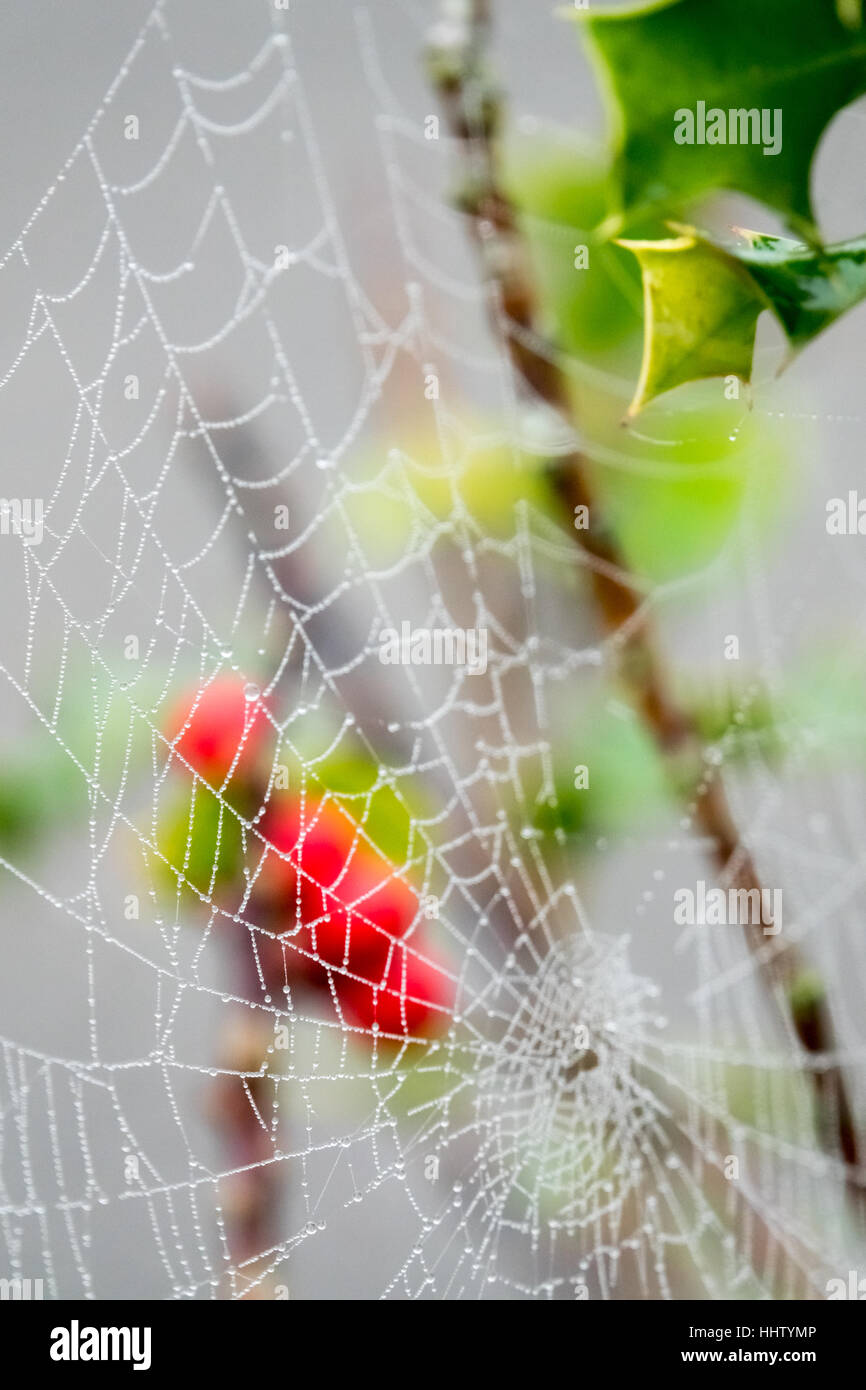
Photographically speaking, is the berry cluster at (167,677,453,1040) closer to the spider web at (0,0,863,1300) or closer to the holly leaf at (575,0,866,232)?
the spider web at (0,0,863,1300)

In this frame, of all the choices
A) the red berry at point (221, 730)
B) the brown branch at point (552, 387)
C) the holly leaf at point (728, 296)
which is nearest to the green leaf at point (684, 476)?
the brown branch at point (552, 387)

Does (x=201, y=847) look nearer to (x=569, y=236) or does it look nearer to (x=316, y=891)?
(x=316, y=891)

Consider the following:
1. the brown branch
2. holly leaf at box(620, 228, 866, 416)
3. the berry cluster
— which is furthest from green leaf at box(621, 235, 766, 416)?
the berry cluster

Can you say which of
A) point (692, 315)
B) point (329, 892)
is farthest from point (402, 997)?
point (692, 315)

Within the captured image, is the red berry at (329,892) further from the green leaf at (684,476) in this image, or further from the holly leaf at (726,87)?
the holly leaf at (726,87)

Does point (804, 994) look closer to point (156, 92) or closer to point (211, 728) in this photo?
point (211, 728)
